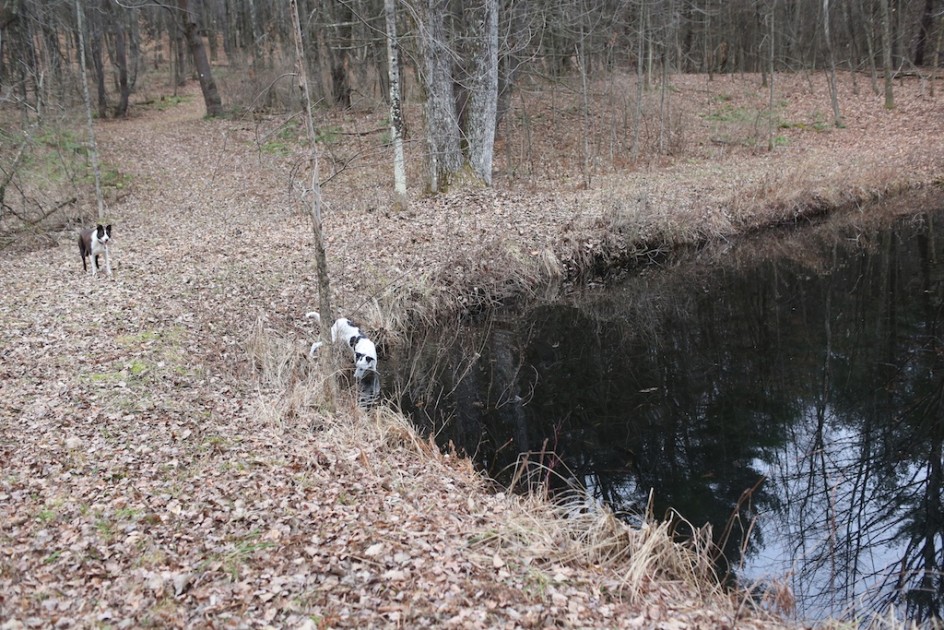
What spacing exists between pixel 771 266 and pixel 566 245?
5.01 m

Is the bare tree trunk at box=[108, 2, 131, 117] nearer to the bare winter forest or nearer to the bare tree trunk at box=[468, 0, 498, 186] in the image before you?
the bare winter forest

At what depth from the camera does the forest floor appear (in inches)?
186

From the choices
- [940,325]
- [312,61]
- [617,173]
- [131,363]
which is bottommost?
[940,325]

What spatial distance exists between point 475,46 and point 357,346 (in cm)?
1310

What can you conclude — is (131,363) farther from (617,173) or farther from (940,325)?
(617,173)

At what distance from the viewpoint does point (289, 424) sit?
25.7ft

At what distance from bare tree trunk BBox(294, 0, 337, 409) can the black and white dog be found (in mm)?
6180

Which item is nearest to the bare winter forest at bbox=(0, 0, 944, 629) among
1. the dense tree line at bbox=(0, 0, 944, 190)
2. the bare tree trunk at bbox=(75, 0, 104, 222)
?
the bare tree trunk at bbox=(75, 0, 104, 222)

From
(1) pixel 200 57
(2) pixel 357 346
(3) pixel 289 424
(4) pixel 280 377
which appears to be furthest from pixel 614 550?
(1) pixel 200 57

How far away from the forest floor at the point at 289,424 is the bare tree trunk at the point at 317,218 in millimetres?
273

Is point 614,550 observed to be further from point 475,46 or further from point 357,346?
point 475,46

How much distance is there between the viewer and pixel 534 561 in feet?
17.3

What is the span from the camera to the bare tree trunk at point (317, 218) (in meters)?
7.23

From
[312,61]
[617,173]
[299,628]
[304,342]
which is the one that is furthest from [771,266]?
[312,61]
